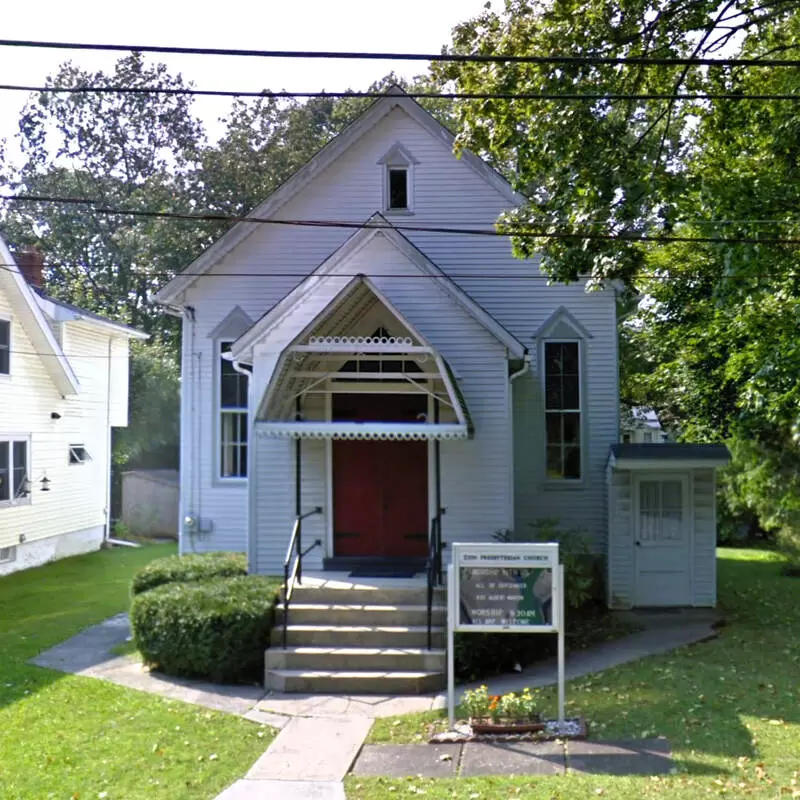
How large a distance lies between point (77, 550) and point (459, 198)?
15169mm

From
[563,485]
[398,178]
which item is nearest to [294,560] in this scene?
[563,485]

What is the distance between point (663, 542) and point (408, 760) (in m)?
7.79

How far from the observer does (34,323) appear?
20.9 meters

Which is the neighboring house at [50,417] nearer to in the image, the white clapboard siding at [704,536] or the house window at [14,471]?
the house window at [14,471]

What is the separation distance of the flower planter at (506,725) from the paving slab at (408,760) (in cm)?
34

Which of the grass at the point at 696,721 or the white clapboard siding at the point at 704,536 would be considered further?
the white clapboard siding at the point at 704,536

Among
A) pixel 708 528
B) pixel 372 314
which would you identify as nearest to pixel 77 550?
pixel 372 314

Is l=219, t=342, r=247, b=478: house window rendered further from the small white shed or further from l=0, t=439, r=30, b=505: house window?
l=0, t=439, r=30, b=505: house window

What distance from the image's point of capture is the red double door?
13930 millimetres

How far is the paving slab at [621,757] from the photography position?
24.7 feet

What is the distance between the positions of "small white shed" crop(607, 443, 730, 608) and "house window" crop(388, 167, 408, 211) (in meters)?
5.77

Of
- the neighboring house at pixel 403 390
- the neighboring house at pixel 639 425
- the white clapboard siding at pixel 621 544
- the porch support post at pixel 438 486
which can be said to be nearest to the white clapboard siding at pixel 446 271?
the neighboring house at pixel 403 390

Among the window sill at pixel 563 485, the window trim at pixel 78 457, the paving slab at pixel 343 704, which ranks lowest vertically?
the paving slab at pixel 343 704

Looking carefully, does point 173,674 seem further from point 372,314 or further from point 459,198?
point 459,198
